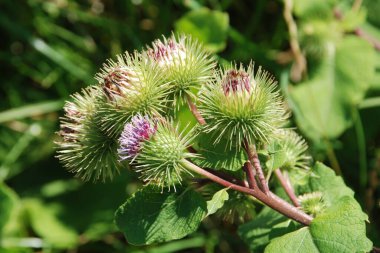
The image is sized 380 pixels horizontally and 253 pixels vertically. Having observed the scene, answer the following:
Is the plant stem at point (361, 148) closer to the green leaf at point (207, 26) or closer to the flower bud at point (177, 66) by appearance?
the green leaf at point (207, 26)

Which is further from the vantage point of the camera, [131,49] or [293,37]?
[131,49]

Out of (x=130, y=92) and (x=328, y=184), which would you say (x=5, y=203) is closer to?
(x=130, y=92)

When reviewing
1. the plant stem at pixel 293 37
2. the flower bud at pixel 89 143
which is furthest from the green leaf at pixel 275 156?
the plant stem at pixel 293 37

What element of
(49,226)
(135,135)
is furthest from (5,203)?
(135,135)

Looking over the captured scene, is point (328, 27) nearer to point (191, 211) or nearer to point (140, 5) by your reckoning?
point (140, 5)

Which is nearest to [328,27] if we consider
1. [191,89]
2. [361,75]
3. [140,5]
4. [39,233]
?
[361,75]

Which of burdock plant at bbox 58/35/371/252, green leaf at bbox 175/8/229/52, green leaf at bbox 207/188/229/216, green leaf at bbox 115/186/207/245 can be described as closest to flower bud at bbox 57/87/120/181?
burdock plant at bbox 58/35/371/252
